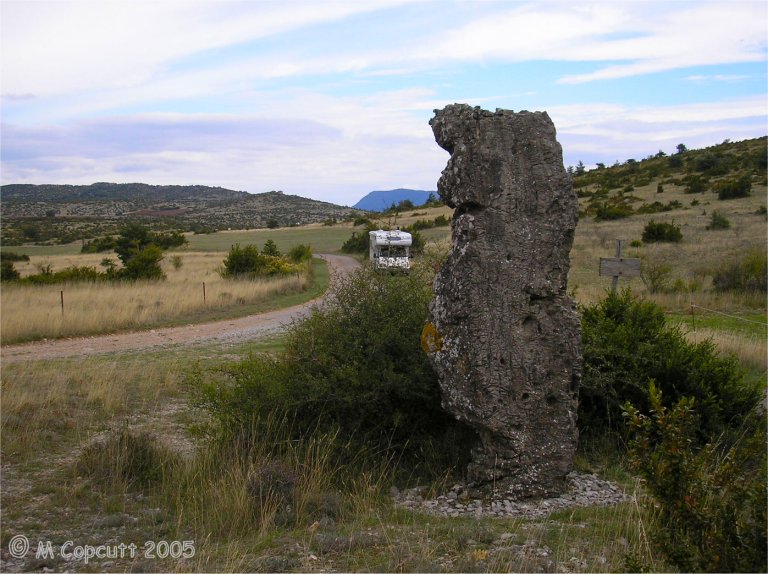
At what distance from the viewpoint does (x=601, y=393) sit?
7.99 metres

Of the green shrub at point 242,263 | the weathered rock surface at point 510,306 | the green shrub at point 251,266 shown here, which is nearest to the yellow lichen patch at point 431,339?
the weathered rock surface at point 510,306

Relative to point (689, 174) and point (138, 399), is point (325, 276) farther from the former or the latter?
point (689, 174)

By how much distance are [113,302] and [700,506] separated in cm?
2017

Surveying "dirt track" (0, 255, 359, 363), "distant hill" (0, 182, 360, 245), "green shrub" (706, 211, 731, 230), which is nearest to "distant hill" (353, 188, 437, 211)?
"dirt track" (0, 255, 359, 363)

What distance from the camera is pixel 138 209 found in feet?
400

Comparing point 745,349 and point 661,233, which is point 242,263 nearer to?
point 661,233

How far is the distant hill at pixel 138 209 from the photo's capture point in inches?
3361

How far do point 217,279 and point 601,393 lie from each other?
82.0ft

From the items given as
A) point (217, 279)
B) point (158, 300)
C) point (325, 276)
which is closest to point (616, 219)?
point (325, 276)

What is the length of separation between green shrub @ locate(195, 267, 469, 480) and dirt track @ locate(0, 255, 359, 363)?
583cm

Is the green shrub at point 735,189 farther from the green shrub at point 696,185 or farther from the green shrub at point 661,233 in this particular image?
the green shrub at point 661,233

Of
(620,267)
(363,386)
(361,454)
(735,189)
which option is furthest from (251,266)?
(735,189)

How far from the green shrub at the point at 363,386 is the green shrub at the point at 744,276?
17.7 metres

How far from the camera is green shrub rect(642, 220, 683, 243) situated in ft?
117
